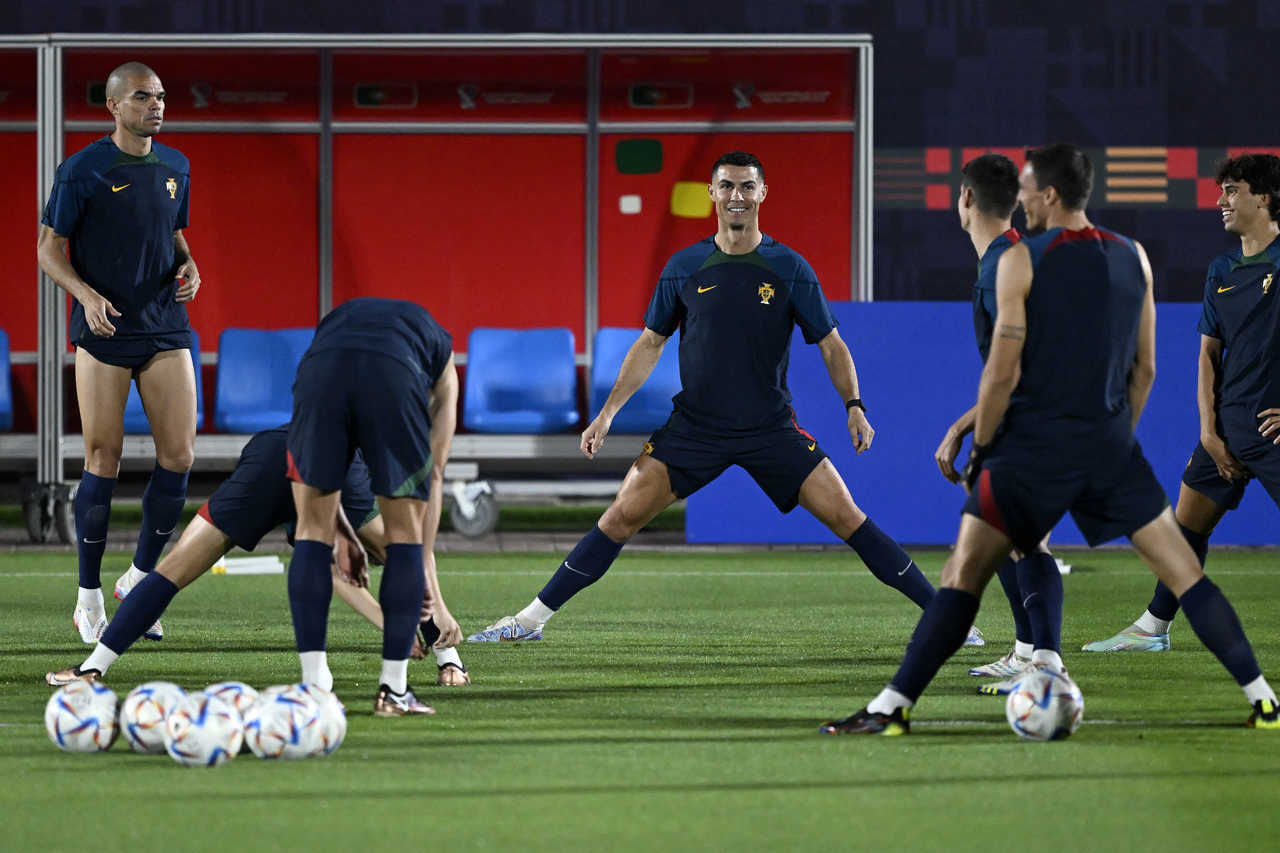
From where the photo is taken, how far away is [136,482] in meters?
13.8

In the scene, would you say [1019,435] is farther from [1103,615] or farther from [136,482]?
[136,482]

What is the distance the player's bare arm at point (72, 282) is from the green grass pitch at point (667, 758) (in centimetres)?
118

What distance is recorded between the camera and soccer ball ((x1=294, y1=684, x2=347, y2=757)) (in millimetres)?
4672

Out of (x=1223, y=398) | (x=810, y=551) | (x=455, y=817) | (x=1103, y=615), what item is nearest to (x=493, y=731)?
(x=455, y=817)

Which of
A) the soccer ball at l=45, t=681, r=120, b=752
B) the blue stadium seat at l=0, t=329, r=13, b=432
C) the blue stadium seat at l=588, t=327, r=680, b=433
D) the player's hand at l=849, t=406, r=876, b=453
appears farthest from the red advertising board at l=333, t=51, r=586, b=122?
the soccer ball at l=45, t=681, r=120, b=752

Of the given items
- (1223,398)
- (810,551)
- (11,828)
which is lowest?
(810,551)

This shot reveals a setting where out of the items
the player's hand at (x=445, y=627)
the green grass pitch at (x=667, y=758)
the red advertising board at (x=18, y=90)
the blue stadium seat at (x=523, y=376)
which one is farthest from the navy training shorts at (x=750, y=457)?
the red advertising board at (x=18, y=90)

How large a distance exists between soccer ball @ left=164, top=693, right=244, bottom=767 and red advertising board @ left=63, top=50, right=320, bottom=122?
9090 mm

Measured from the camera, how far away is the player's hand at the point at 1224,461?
259 inches

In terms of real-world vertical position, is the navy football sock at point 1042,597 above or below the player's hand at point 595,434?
below

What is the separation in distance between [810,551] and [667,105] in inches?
147

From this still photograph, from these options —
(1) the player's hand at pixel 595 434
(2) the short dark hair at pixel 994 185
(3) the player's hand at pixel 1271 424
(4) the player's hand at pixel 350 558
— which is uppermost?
(2) the short dark hair at pixel 994 185

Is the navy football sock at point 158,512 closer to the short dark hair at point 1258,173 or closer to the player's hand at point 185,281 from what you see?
the player's hand at point 185,281

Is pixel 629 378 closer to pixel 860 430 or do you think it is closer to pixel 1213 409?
pixel 860 430
